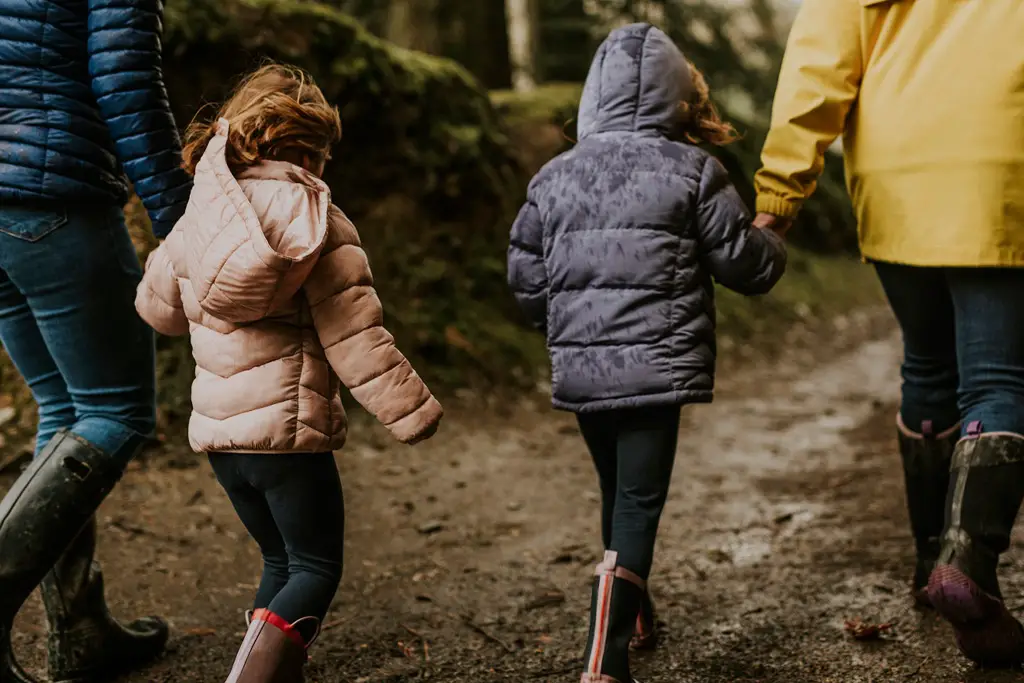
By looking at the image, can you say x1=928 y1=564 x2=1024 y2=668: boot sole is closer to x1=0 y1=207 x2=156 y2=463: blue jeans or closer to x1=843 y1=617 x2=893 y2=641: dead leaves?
x1=843 y1=617 x2=893 y2=641: dead leaves

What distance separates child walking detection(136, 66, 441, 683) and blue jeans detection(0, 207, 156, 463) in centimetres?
31

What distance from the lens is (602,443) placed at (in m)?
3.21

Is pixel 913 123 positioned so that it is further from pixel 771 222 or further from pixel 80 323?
pixel 80 323

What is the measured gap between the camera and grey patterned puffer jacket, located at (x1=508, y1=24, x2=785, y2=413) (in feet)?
9.80

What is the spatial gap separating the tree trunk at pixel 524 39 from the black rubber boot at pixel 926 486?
910 centimetres

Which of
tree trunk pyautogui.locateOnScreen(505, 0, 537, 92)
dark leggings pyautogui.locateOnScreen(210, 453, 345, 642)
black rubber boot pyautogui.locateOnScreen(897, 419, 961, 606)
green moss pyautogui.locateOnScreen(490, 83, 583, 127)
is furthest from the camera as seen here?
tree trunk pyautogui.locateOnScreen(505, 0, 537, 92)

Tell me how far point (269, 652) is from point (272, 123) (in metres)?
1.35

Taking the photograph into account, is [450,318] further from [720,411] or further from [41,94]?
→ [41,94]

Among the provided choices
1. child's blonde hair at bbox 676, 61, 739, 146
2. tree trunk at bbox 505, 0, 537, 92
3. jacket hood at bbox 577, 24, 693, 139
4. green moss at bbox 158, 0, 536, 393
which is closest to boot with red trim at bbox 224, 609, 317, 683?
jacket hood at bbox 577, 24, 693, 139

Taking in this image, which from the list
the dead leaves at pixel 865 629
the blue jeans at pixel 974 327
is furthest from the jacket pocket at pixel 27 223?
the dead leaves at pixel 865 629

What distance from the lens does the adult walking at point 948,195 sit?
296cm

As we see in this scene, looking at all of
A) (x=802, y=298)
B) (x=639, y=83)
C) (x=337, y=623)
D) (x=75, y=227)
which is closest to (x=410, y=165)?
(x=337, y=623)

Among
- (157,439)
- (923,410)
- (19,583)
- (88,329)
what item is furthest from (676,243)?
(157,439)

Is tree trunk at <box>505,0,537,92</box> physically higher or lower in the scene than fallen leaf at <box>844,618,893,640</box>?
lower
